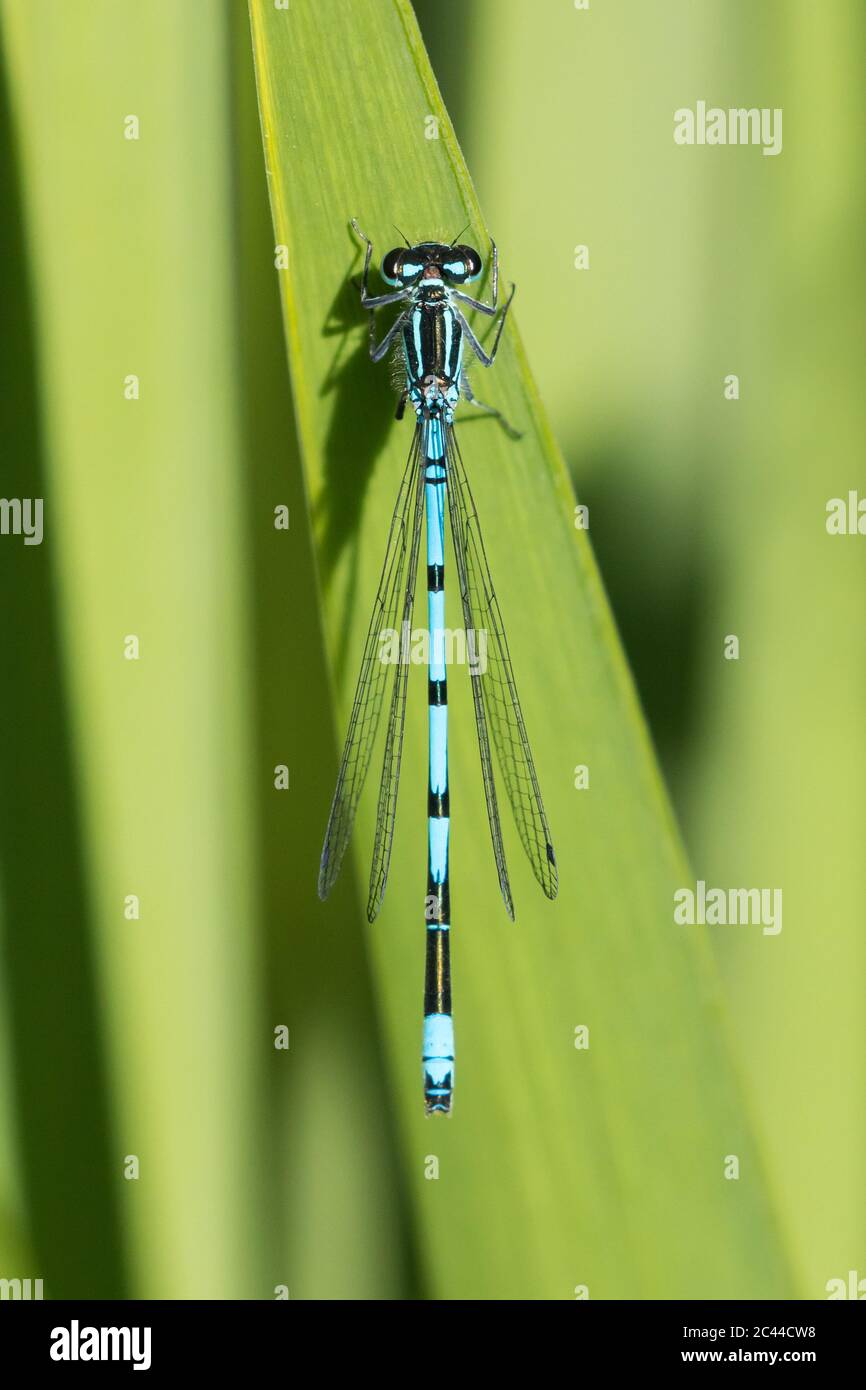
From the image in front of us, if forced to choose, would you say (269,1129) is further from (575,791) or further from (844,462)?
(844,462)

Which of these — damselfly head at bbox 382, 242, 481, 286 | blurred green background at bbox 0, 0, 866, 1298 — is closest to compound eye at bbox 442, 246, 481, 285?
damselfly head at bbox 382, 242, 481, 286

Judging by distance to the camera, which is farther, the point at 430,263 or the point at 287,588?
the point at 287,588

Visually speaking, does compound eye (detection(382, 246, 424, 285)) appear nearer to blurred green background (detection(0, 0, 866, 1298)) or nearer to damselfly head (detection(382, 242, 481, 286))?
damselfly head (detection(382, 242, 481, 286))

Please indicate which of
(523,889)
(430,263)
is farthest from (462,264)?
(523,889)

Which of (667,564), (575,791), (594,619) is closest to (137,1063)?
(575,791)

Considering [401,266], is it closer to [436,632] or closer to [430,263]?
[430,263]

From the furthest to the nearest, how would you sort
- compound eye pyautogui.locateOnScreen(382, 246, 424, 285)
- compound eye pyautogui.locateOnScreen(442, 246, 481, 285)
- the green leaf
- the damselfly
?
compound eye pyautogui.locateOnScreen(442, 246, 481, 285), compound eye pyautogui.locateOnScreen(382, 246, 424, 285), the damselfly, the green leaf

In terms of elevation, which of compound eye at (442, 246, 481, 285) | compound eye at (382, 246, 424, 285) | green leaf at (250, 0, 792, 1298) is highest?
compound eye at (442, 246, 481, 285)
